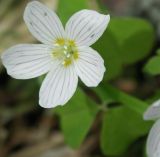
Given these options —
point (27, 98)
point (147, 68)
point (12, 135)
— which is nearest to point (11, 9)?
point (27, 98)

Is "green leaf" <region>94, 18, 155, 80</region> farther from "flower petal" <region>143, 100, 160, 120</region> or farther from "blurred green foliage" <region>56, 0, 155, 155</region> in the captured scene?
"flower petal" <region>143, 100, 160, 120</region>

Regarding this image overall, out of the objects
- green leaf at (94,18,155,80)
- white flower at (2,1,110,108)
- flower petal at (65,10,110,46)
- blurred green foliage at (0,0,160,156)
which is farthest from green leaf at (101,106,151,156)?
flower petal at (65,10,110,46)

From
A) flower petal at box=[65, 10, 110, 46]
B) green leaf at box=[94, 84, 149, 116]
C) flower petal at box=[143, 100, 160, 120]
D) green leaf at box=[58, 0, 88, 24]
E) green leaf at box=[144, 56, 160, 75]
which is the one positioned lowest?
green leaf at box=[94, 84, 149, 116]

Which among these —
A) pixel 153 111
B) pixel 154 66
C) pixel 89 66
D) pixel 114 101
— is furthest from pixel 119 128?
pixel 153 111

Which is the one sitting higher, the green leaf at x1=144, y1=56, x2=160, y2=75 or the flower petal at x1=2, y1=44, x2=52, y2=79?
the flower petal at x1=2, y1=44, x2=52, y2=79

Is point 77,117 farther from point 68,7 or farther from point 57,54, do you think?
point 68,7
